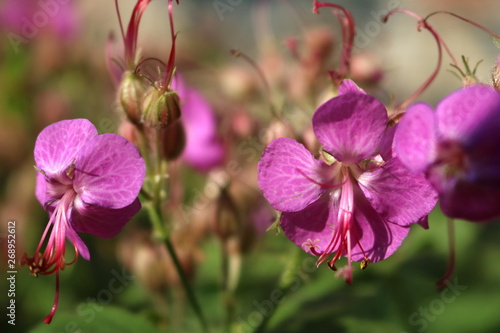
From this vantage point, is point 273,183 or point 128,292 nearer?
point 273,183

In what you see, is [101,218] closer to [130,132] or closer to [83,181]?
[83,181]

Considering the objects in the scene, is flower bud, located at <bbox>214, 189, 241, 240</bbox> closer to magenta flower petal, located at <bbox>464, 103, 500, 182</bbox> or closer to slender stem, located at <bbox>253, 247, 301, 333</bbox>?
slender stem, located at <bbox>253, 247, 301, 333</bbox>

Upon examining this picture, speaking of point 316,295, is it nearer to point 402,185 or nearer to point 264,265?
point 264,265

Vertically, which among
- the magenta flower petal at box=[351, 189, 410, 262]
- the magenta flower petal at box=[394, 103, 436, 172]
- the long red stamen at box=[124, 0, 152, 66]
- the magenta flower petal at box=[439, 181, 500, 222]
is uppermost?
the long red stamen at box=[124, 0, 152, 66]

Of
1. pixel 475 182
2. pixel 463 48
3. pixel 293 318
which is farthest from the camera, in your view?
pixel 463 48

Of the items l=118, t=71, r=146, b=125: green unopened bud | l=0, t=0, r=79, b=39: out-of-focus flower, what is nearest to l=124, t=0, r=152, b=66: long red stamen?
l=118, t=71, r=146, b=125: green unopened bud

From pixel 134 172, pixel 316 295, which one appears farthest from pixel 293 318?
pixel 134 172
